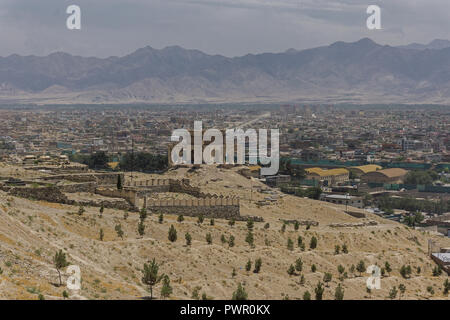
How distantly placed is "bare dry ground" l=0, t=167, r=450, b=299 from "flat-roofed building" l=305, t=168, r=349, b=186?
38.1m

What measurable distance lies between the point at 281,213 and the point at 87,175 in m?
9.72

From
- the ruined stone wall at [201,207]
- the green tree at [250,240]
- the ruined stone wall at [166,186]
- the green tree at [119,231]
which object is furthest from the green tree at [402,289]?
the ruined stone wall at [166,186]

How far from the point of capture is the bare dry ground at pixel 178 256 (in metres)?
16.8

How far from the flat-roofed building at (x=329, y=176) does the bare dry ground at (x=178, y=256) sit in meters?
38.1

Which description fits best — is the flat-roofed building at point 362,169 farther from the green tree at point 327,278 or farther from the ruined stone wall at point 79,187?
the green tree at point 327,278

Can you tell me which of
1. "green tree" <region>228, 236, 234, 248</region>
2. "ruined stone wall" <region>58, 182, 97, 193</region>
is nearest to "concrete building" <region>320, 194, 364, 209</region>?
"ruined stone wall" <region>58, 182, 97, 193</region>

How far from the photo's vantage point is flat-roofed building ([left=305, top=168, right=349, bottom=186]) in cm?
6956

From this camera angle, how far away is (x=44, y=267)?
16.8 m

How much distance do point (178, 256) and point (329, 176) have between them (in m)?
52.1

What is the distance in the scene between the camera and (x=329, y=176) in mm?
72312

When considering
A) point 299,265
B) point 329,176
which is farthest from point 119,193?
point 329,176

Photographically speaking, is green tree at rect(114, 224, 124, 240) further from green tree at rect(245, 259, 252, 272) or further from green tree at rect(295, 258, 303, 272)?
green tree at rect(295, 258, 303, 272)

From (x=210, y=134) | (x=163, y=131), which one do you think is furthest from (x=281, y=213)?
(x=163, y=131)
